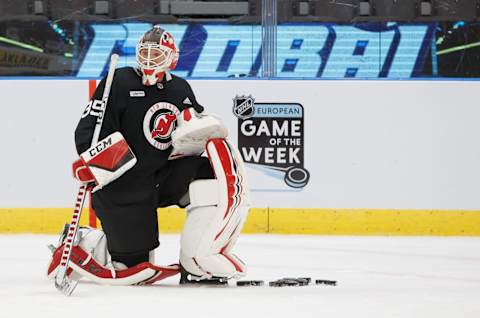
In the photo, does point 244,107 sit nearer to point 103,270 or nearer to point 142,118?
point 142,118

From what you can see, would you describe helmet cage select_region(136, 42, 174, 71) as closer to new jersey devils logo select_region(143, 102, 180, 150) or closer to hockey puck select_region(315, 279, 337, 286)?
new jersey devils logo select_region(143, 102, 180, 150)

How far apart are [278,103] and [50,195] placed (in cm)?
146

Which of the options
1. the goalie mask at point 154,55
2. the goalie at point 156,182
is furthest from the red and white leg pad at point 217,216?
the goalie mask at point 154,55

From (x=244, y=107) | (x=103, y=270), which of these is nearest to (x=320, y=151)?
(x=244, y=107)

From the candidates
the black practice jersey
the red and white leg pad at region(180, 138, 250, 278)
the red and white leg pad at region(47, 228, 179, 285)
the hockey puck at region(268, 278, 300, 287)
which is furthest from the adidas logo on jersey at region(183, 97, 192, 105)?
the hockey puck at region(268, 278, 300, 287)

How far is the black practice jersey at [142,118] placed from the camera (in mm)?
4055

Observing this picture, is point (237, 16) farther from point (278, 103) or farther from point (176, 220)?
point (176, 220)

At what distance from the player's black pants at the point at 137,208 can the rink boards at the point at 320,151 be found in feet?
7.53

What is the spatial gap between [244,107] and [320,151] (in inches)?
20.7

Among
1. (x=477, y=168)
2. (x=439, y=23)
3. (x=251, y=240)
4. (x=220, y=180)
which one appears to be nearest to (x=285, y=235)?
(x=251, y=240)

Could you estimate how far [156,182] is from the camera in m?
4.17

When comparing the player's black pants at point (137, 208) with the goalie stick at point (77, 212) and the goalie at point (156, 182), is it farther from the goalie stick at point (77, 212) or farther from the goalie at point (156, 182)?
the goalie stick at point (77, 212)

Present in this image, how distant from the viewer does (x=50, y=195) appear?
6.51 meters

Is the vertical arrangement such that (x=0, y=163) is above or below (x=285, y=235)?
above
